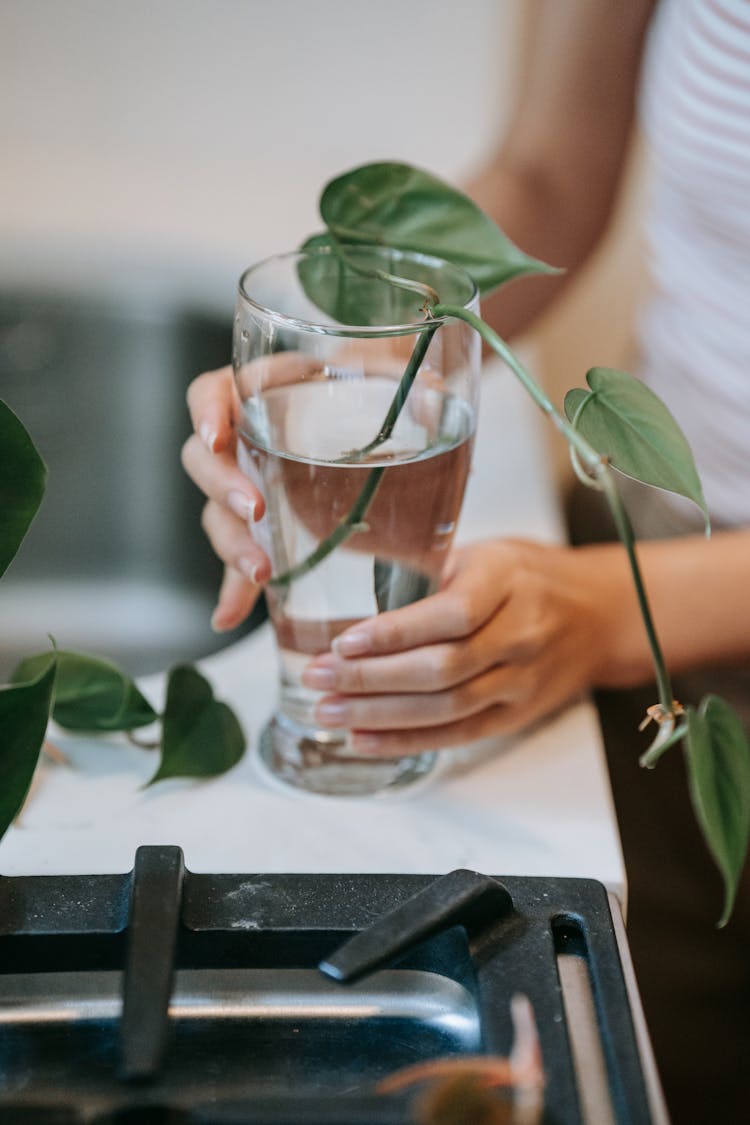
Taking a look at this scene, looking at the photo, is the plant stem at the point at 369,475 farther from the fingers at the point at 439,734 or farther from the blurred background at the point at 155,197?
the blurred background at the point at 155,197

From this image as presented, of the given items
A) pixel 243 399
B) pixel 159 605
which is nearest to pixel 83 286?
pixel 159 605

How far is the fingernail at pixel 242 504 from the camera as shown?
434mm

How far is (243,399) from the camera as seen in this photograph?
44cm

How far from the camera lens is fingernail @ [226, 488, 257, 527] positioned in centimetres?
43

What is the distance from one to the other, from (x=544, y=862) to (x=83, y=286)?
2.32ft

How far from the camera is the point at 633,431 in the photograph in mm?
328

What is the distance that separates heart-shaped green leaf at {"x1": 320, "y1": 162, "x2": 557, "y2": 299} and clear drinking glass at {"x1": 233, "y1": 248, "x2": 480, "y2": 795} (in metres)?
0.01

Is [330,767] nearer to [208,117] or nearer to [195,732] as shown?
[195,732]

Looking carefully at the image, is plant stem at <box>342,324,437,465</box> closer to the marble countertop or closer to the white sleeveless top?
the marble countertop

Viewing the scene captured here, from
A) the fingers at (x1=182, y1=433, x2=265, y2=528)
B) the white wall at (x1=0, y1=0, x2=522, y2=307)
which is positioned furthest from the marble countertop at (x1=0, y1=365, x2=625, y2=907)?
the white wall at (x1=0, y1=0, x2=522, y2=307)

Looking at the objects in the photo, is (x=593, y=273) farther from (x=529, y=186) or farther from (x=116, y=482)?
(x=116, y=482)

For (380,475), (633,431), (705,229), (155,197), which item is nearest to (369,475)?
(380,475)

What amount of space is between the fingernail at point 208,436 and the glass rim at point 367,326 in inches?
2.0

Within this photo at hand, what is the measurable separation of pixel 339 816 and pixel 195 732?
0.22ft
